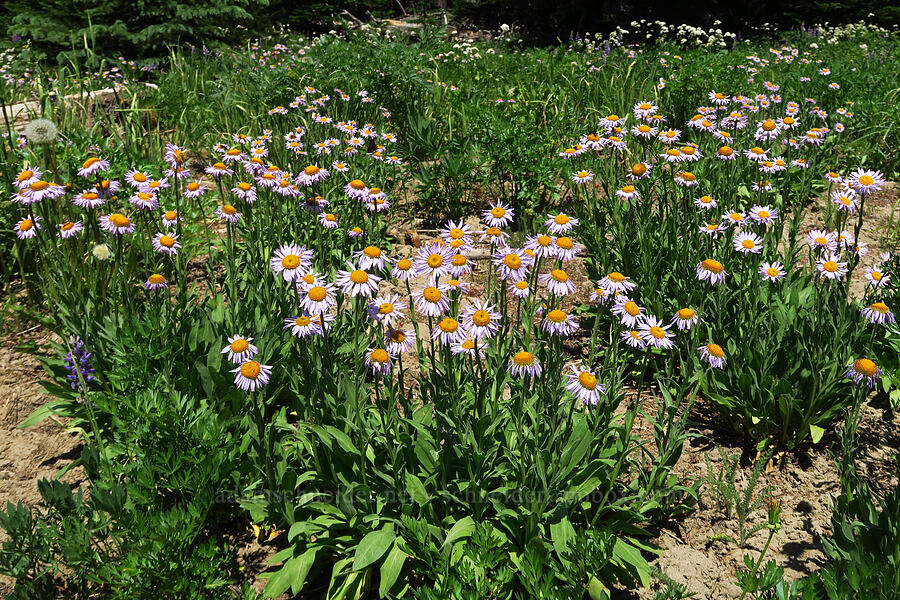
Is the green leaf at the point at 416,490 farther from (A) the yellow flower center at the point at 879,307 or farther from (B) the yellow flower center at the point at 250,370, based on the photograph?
(A) the yellow flower center at the point at 879,307

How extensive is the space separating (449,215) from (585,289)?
1354 millimetres

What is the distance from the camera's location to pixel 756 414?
2689mm

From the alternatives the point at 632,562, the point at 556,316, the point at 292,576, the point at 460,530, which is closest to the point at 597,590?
the point at 632,562

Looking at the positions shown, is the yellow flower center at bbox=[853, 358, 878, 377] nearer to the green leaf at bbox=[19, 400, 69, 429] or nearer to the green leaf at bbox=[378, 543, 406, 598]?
the green leaf at bbox=[378, 543, 406, 598]

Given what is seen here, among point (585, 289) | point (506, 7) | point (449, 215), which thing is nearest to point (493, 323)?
point (585, 289)

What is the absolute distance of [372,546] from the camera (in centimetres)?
198

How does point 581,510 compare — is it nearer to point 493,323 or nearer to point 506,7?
point 493,323

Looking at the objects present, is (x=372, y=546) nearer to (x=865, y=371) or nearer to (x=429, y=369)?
(x=429, y=369)

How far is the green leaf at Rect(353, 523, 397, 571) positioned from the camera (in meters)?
1.94

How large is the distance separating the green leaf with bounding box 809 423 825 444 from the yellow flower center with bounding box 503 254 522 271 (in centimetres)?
163

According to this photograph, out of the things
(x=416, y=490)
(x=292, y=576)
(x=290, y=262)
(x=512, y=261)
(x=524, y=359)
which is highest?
(x=512, y=261)

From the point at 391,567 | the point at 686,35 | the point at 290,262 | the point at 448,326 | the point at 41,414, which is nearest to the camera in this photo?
the point at 448,326

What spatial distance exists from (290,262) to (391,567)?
1104mm

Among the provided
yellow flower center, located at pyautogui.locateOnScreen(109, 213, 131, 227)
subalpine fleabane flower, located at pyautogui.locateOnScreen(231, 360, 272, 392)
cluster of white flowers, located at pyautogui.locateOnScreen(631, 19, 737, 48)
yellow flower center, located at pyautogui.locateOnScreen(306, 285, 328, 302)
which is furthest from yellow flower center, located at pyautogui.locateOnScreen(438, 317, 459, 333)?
cluster of white flowers, located at pyautogui.locateOnScreen(631, 19, 737, 48)
